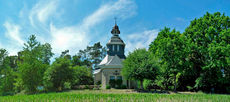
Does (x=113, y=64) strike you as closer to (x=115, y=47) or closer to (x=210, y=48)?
(x=115, y=47)

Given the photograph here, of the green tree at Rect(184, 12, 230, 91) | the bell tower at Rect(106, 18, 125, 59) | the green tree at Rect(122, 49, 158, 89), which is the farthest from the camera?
the bell tower at Rect(106, 18, 125, 59)

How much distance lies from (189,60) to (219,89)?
5427 millimetres

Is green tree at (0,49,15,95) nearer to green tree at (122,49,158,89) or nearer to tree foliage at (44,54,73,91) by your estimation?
tree foliage at (44,54,73,91)

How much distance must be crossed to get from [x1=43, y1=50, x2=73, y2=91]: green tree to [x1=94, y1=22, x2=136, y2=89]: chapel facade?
7.36 m

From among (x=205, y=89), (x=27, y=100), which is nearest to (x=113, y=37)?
(x=205, y=89)

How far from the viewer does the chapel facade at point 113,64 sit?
98.0 ft

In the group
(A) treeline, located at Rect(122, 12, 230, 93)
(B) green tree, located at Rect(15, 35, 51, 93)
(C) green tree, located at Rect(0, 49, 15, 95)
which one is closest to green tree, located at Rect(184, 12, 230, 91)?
(A) treeline, located at Rect(122, 12, 230, 93)

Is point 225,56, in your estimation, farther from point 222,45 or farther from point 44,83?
point 44,83

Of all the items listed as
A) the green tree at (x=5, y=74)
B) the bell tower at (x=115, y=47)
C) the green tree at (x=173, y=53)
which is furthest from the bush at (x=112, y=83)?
the green tree at (x=5, y=74)

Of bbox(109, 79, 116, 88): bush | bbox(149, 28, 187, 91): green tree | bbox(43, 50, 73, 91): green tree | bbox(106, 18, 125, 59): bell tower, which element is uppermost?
bbox(106, 18, 125, 59): bell tower

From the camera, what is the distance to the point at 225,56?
19297 millimetres

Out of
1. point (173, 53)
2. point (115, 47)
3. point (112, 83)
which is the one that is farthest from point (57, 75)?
point (173, 53)

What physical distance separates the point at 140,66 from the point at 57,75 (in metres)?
11.5

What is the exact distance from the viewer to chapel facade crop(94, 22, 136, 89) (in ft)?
98.0
